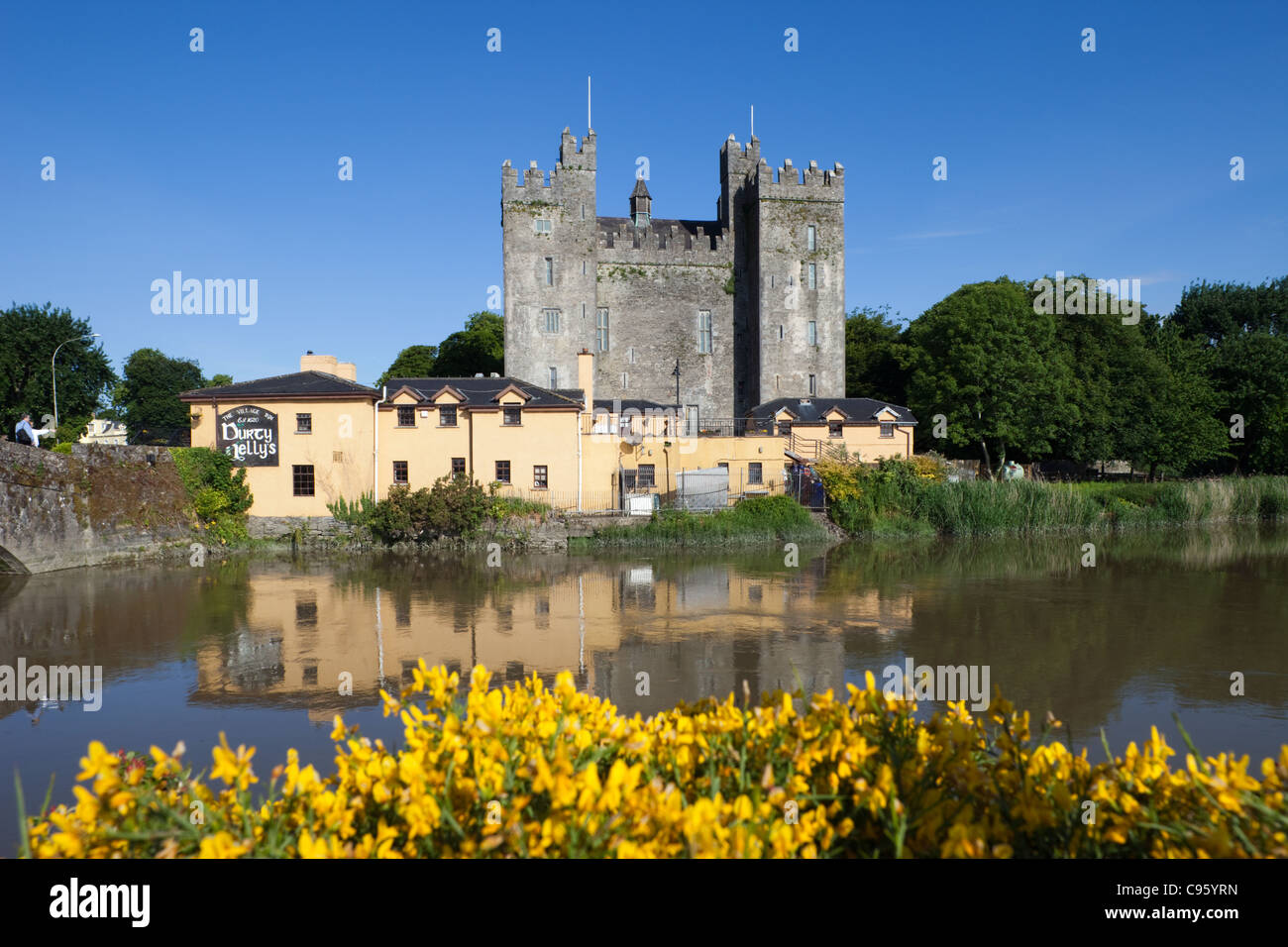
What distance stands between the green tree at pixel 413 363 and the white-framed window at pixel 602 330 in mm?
27880

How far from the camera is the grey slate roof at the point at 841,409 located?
40500 millimetres

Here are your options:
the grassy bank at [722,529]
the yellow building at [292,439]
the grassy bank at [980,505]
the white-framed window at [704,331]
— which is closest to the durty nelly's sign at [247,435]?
the yellow building at [292,439]

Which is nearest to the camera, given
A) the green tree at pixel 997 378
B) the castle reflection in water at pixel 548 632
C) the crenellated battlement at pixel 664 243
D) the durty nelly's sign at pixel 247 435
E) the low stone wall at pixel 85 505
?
the castle reflection in water at pixel 548 632

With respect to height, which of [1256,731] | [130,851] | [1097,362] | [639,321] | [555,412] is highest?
[639,321]

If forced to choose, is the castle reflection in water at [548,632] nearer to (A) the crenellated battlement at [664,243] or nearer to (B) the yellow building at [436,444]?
(B) the yellow building at [436,444]

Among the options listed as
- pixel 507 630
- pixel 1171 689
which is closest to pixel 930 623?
pixel 1171 689

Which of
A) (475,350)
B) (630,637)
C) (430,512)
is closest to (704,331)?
(475,350)

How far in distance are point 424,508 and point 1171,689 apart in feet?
76.0

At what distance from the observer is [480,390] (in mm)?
33312

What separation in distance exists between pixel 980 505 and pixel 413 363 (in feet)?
191

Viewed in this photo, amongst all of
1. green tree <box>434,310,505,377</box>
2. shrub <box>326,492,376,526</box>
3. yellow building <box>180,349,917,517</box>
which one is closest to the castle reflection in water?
shrub <box>326,492,376,526</box>

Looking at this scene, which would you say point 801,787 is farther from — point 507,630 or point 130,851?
point 507,630

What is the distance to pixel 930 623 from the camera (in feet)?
53.1

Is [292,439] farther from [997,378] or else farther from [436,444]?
[997,378]
